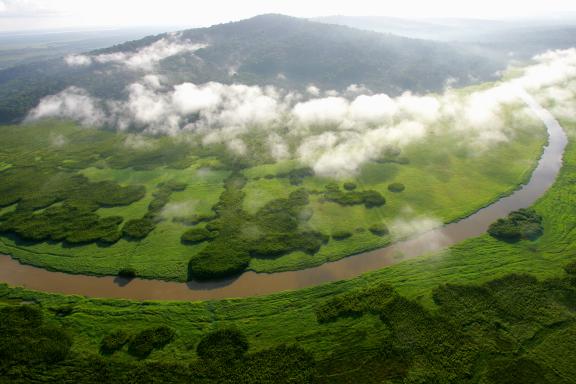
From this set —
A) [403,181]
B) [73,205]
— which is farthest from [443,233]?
[73,205]

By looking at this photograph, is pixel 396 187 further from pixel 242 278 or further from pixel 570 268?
pixel 242 278

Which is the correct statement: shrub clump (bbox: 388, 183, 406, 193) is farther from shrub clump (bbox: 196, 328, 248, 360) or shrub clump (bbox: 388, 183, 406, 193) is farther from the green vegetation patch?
shrub clump (bbox: 196, 328, 248, 360)

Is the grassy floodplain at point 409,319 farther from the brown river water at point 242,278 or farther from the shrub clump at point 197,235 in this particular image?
the shrub clump at point 197,235

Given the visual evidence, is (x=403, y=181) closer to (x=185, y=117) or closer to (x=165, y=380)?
(x=165, y=380)

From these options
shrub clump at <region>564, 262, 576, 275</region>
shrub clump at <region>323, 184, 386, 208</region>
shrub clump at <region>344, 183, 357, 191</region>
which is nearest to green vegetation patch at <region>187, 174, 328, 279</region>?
shrub clump at <region>323, 184, 386, 208</region>

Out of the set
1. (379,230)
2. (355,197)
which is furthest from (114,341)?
(355,197)

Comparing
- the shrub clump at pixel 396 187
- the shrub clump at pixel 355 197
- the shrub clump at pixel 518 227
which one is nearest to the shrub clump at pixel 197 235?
the shrub clump at pixel 355 197
